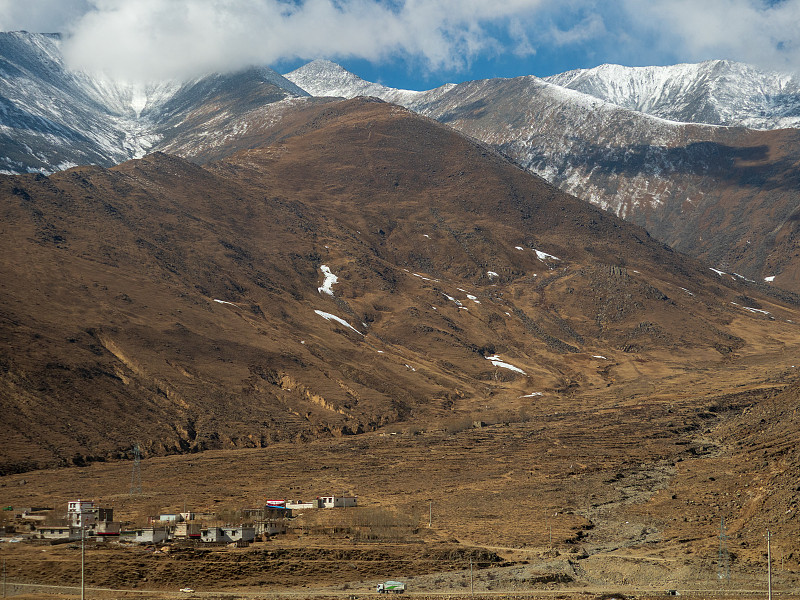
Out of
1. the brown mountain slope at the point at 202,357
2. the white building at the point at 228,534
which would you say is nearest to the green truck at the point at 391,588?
the white building at the point at 228,534

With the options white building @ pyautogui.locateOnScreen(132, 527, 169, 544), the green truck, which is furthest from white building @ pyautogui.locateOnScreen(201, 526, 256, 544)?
the green truck

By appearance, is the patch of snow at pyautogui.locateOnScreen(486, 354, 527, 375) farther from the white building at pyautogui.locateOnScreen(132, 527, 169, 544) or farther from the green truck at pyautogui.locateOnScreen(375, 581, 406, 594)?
the green truck at pyautogui.locateOnScreen(375, 581, 406, 594)

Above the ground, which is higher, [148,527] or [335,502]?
[335,502]

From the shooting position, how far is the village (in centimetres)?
7075

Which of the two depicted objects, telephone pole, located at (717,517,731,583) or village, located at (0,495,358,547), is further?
village, located at (0,495,358,547)

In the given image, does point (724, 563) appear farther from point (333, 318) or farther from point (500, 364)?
point (333, 318)

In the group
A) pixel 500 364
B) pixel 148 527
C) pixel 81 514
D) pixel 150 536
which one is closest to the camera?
pixel 150 536

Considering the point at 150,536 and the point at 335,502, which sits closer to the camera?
the point at 150,536

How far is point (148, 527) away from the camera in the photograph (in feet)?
247

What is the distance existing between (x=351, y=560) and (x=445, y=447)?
60.4 meters

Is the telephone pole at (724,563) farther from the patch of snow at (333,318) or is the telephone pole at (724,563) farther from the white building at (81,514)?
the patch of snow at (333,318)

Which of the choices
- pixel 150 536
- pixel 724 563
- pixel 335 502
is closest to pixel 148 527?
pixel 150 536

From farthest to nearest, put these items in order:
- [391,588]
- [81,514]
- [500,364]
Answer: [500,364]
[81,514]
[391,588]

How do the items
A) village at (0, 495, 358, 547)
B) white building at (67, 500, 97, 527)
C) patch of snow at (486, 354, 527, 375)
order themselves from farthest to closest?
patch of snow at (486, 354, 527, 375) < white building at (67, 500, 97, 527) < village at (0, 495, 358, 547)
